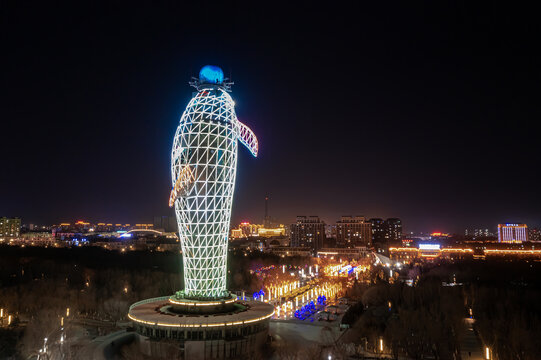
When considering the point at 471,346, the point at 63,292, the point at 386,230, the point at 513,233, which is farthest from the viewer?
the point at 513,233

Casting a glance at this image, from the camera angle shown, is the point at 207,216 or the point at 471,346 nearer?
the point at 207,216

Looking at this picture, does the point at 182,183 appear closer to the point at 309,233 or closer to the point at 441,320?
the point at 441,320

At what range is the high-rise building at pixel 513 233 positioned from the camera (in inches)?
7357

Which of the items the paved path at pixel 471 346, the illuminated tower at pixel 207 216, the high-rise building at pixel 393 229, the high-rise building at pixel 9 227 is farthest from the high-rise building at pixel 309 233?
the illuminated tower at pixel 207 216

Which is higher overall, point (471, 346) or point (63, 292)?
point (63, 292)

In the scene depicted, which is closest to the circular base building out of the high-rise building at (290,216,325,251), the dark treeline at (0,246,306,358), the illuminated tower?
the illuminated tower

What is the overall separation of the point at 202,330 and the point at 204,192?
8793 mm

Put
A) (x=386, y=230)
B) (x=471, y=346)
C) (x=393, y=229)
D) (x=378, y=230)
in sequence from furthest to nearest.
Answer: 1. (x=378, y=230)
2. (x=386, y=230)
3. (x=393, y=229)
4. (x=471, y=346)

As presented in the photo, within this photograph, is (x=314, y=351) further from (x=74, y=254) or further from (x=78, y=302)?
(x=74, y=254)

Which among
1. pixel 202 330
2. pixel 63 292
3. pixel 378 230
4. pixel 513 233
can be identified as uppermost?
pixel 378 230

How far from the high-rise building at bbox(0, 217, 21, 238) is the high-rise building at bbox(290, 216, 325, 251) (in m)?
106

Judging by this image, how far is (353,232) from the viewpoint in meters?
158

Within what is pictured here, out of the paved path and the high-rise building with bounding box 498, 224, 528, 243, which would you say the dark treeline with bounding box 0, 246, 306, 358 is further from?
the high-rise building with bounding box 498, 224, 528, 243

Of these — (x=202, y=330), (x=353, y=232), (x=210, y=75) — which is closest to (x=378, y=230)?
(x=353, y=232)
